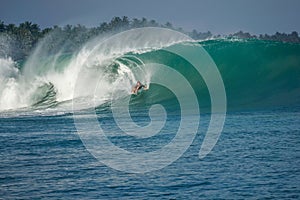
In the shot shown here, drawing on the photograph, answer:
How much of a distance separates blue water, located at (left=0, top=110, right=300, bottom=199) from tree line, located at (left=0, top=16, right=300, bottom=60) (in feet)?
292

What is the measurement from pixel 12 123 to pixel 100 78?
32.3 feet

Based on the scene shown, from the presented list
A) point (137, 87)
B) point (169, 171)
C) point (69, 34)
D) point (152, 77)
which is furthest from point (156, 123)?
point (69, 34)

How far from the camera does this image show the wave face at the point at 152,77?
2756 centimetres

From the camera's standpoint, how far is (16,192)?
10648mm

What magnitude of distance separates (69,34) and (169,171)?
116m

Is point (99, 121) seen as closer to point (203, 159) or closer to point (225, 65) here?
point (203, 159)

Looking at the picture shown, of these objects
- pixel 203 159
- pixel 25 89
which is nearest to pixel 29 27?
pixel 25 89

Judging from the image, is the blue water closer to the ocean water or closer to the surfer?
the ocean water

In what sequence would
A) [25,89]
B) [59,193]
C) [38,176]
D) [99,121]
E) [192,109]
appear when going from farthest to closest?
1. [25,89]
2. [192,109]
3. [99,121]
4. [38,176]
5. [59,193]

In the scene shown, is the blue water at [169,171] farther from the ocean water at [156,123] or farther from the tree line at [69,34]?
the tree line at [69,34]

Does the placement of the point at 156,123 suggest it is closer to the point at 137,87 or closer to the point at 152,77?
the point at 137,87

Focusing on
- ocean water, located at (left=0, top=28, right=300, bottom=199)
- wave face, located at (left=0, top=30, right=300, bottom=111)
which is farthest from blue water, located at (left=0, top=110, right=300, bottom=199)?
wave face, located at (left=0, top=30, right=300, bottom=111)

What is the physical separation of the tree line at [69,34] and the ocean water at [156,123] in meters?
69.2

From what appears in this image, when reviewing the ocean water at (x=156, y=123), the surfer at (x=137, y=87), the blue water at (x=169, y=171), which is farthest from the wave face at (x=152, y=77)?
the blue water at (x=169, y=171)
